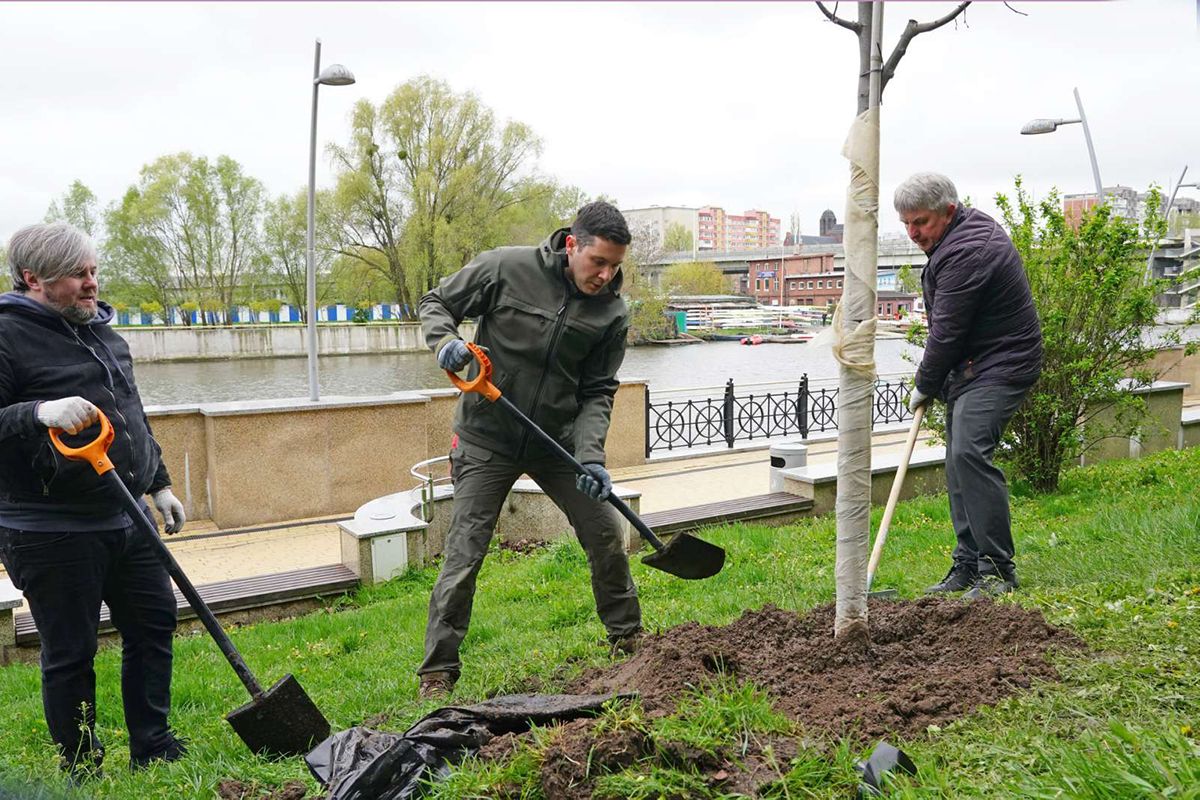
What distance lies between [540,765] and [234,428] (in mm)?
7175

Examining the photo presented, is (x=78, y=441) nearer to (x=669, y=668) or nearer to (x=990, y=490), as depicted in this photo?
(x=669, y=668)

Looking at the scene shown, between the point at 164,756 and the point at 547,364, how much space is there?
2.04 meters

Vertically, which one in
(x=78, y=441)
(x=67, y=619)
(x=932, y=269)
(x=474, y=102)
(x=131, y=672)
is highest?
(x=474, y=102)

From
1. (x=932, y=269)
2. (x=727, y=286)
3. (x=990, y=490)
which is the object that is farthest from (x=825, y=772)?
(x=727, y=286)

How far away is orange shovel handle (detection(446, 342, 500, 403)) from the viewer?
3.60 m

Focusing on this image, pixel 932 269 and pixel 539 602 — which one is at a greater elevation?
pixel 932 269

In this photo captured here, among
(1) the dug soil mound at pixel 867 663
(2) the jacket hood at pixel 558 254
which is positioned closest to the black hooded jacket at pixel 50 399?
(2) the jacket hood at pixel 558 254

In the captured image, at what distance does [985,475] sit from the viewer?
4.32 meters

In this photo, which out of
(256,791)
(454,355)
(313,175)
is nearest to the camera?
(256,791)

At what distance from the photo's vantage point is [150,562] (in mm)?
3428

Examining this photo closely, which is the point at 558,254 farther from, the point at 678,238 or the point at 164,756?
the point at 678,238

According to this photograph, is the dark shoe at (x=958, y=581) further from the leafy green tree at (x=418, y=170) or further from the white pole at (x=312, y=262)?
the leafy green tree at (x=418, y=170)

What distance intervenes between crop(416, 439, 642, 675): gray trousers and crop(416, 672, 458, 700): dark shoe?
2cm

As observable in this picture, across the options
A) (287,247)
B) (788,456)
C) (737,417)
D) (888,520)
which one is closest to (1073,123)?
(737,417)
